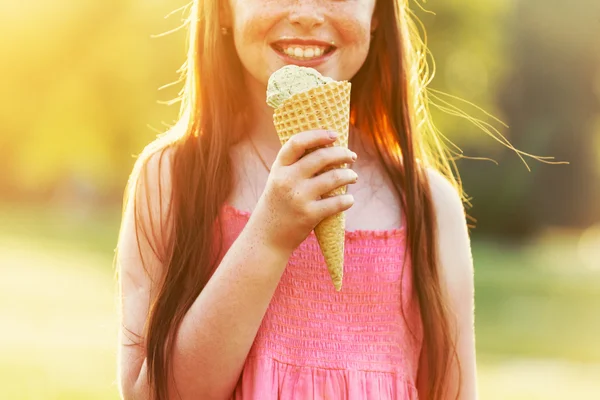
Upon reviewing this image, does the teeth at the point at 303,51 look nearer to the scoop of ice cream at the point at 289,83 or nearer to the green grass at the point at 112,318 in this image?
the scoop of ice cream at the point at 289,83

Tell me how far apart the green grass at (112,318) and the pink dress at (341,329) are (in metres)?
6.17

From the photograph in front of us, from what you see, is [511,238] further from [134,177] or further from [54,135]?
[134,177]

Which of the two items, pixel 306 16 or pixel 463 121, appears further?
pixel 463 121

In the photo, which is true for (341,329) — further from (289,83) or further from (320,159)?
(289,83)

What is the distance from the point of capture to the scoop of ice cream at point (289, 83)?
2.07 meters

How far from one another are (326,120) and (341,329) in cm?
61

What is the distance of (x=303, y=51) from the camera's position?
234 centimetres

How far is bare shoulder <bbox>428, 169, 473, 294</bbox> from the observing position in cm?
249

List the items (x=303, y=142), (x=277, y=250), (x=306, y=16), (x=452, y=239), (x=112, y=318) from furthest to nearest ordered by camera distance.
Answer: (x=112, y=318)
(x=452, y=239)
(x=306, y=16)
(x=277, y=250)
(x=303, y=142)

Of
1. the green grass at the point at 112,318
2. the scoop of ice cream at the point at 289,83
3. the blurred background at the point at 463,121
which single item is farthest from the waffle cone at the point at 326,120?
the blurred background at the point at 463,121

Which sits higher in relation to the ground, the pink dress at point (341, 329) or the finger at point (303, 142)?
the finger at point (303, 142)

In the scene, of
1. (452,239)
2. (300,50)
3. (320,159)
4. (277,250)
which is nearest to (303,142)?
(320,159)

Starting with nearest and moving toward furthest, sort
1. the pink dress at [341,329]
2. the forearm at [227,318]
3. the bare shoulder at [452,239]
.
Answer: the forearm at [227,318]
the pink dress at [341,329]
the bare shoulder at [452,239]

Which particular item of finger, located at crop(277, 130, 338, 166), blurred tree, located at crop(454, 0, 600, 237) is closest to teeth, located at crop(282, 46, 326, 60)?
finger, located at crop(277, 130, 338, 166)
